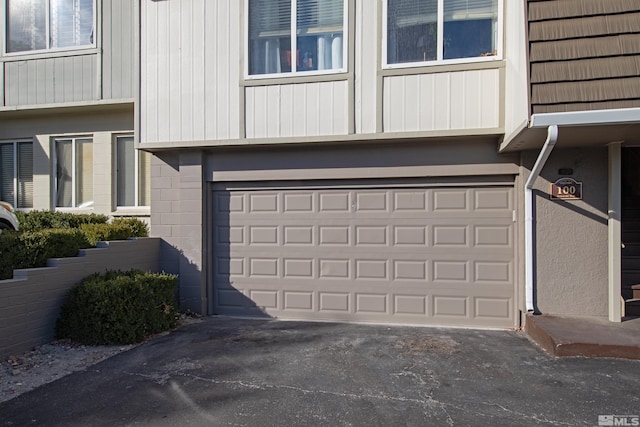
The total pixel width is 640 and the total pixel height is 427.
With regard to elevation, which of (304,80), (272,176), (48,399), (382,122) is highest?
(304,80)

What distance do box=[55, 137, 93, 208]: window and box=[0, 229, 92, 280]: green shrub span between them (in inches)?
120

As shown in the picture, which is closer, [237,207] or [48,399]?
[48,399]

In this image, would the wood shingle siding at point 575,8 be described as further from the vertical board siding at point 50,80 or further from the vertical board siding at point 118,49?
the vertical board siding at point 50,80

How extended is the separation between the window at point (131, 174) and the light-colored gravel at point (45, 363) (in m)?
3.60

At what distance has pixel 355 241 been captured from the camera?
6879mm

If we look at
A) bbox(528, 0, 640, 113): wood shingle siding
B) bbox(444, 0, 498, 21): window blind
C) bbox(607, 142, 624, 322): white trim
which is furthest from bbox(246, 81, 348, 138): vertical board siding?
bbox(607, 142, 624, 322): white trim

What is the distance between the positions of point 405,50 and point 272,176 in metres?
2.85

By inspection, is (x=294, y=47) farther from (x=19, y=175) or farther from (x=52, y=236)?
(x=19, y=175)

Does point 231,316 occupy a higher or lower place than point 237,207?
lower

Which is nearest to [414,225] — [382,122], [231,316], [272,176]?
[382,122]

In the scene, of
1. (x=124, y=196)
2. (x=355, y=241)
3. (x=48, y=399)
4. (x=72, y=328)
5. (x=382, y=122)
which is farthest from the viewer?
(x=124, y=196)

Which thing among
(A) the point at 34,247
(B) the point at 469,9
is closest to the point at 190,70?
(A) the point at 34,247

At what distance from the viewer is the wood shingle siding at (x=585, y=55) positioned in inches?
185

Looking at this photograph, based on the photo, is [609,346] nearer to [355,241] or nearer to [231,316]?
[355,241]
